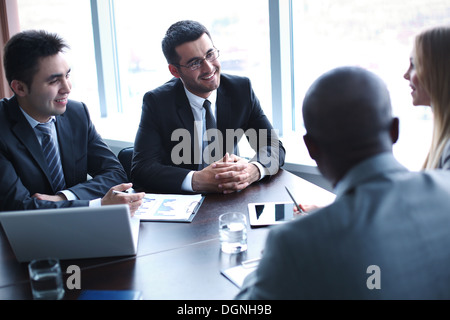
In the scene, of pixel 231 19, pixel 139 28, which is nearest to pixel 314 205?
pixel 231 19

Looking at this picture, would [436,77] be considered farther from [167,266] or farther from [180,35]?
[180,35]

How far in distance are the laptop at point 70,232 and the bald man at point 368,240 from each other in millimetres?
646

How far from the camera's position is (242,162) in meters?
2.28

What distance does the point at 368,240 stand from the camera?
826 millimetres

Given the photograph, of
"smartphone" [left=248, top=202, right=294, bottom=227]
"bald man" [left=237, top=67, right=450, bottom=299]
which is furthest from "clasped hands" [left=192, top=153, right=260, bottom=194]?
"bald man" [left=237, top=67, right=450, bottom=299]

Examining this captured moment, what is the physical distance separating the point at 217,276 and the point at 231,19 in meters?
2.69

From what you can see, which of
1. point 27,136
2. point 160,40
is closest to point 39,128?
point 27,136

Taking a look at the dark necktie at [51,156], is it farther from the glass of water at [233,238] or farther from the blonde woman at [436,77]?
the blonde woman at [436,77]

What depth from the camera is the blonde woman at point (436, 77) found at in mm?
1586

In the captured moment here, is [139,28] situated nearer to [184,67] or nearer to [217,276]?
[184,67]

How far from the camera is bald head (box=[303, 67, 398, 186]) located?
959 mm

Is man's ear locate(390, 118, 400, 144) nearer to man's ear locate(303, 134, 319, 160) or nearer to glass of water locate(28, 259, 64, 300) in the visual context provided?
man's ear locate(303, 134, 319, 160)

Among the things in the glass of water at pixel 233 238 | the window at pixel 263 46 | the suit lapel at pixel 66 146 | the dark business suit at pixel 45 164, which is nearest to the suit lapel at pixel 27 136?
the dark business suit at pixel 45 164
